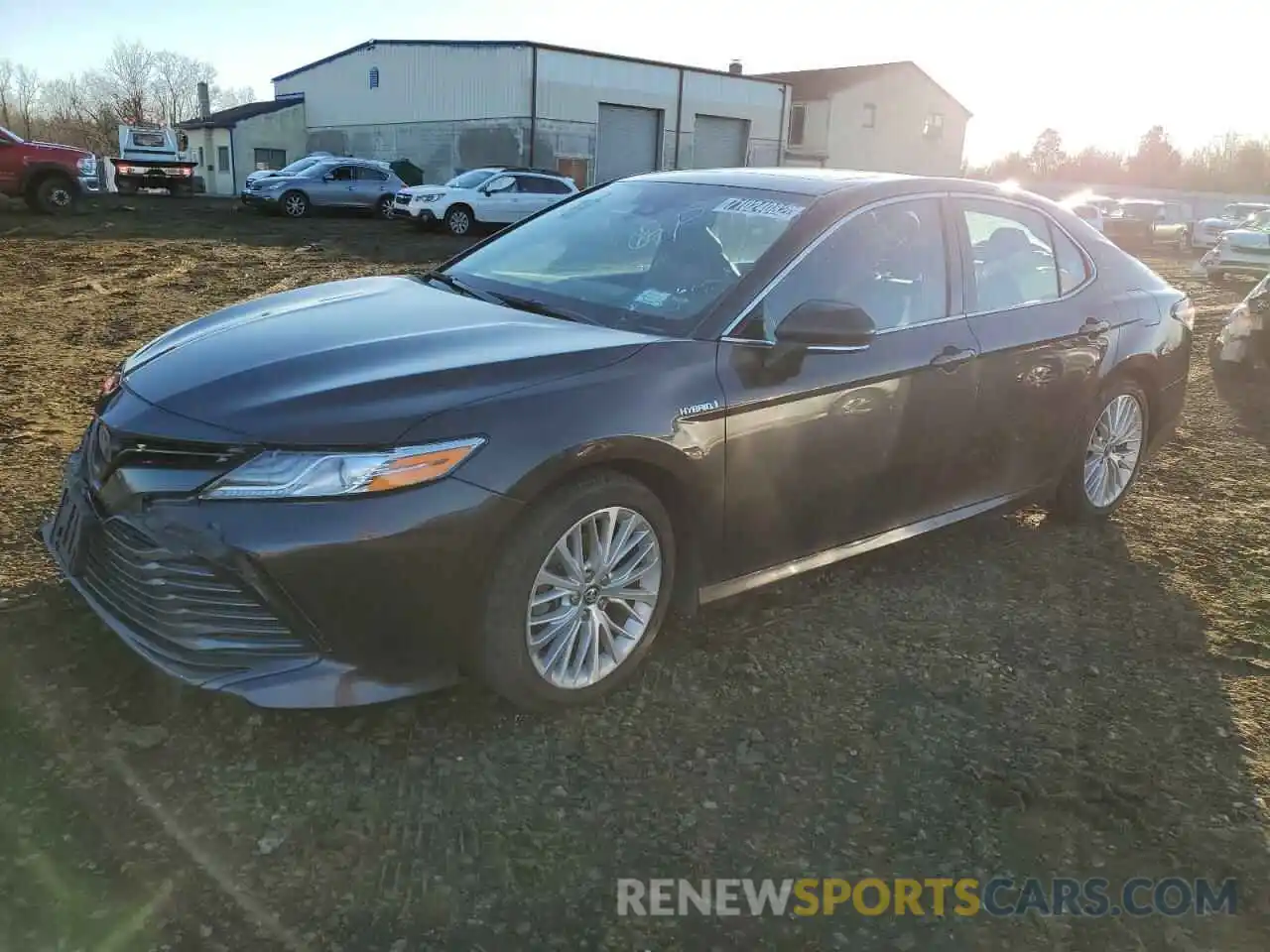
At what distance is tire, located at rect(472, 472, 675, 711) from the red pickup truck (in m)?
19.4

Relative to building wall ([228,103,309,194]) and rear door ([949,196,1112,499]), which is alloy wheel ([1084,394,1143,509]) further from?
building wall ([228,103,309,194])

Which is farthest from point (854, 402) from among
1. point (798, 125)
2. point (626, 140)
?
point (798, 125)

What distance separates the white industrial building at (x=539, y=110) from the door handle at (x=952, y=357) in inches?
1115

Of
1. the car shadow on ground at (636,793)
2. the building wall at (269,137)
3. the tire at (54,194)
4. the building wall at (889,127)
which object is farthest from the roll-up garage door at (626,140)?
the car shadow on ground at (636,793)

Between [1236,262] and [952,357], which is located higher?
[952,357]

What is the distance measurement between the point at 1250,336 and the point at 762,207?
754cm

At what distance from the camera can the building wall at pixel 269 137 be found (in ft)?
143

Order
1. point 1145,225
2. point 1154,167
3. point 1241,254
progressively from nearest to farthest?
point 1241,254 < point 1145,225 < point 1154,167

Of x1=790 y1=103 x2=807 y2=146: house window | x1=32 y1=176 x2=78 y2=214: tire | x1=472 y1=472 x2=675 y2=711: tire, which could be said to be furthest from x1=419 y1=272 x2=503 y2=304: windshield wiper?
x1=790 y1=103 x2=807 y2=146: house window

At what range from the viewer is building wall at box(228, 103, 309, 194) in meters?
43.6

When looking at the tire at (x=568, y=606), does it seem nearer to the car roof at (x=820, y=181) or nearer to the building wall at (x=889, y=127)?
the car roof at (x=820, y=181)

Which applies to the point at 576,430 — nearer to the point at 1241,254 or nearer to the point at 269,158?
the point at 1241,254

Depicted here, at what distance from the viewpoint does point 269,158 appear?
147ft

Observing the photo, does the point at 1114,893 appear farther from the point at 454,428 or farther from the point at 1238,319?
the point at 1238,319
